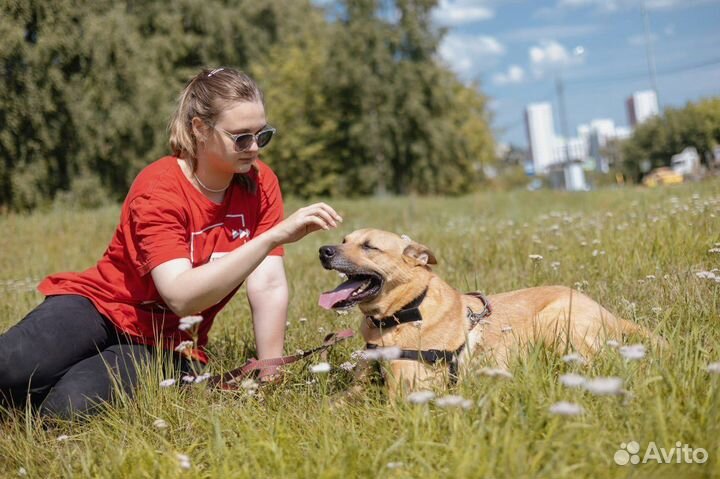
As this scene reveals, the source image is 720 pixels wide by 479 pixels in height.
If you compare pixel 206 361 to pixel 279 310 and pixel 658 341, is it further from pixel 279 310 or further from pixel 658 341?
pixel 658 341

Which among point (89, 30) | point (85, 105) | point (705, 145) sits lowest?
point (705, 145)

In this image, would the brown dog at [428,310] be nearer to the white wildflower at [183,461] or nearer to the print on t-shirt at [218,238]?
the print on t-shirt at [218,238]

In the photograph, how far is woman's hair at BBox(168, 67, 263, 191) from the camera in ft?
12.4

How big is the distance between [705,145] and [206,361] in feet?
265

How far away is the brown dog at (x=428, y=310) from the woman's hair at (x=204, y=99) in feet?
3.31

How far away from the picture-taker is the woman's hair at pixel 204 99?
12.4ft

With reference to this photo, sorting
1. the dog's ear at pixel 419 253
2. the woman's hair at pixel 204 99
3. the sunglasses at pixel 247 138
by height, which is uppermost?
the woman's hair at pixel 204 99

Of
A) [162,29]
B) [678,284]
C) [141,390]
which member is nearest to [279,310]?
[141,390]

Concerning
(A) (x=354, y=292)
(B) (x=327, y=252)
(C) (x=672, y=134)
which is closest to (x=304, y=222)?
(B) (x=327, y=252)

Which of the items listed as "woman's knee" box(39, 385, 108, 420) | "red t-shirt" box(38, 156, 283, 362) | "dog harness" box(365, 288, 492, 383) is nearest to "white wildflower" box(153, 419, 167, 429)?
"woman's knee" box(39, 385, 108, 420)

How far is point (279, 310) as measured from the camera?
4.19 meters

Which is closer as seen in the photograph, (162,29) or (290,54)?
(162,29)

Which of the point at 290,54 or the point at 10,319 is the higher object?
the point at 290,54

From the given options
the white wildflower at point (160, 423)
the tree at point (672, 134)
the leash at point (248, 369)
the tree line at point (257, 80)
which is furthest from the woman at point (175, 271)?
the tree at point (672, 134)
